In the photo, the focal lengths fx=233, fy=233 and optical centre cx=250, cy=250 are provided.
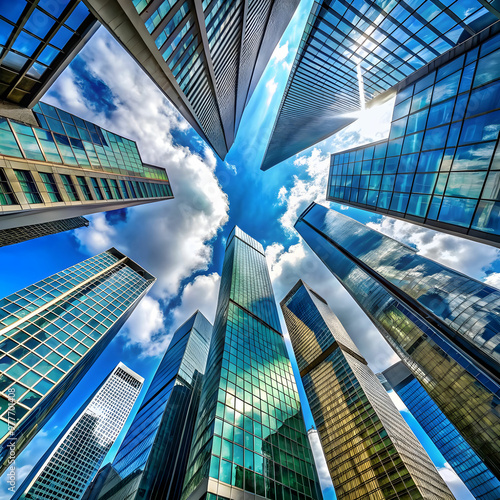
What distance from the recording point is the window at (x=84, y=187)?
2852cm

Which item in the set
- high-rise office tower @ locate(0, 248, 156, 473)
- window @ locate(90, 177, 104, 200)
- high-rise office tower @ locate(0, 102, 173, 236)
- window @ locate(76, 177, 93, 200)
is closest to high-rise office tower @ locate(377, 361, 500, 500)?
high-rise office tower @ locate(0, 248, 156, 473)

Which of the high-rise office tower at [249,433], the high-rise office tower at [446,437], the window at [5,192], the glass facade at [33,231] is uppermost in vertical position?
the window at [5,192]

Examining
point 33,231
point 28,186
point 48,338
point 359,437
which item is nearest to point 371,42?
point 28,186

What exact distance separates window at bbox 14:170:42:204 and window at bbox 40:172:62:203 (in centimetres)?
134

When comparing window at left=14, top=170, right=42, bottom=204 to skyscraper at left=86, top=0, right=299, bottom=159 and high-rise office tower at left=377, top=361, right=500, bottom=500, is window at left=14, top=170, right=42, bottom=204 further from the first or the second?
high-rise office tower at left=377, top=361, right=500, bottom=500

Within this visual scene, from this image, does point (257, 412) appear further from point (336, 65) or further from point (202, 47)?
point (336, 65)

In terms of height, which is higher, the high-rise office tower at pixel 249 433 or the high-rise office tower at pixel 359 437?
the high-rise office tower at pixel 249 433

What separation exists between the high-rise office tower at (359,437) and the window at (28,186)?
69423 mm

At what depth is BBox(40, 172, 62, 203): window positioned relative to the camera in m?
23.5

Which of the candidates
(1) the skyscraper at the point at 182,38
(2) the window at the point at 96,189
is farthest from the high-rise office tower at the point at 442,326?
(2) the window at the point at 96,189

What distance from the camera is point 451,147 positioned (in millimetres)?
14883

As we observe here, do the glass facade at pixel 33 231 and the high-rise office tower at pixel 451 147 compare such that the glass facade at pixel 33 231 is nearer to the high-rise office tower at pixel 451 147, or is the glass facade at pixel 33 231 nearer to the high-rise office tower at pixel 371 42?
the high-rise office tower at pixel 371 42

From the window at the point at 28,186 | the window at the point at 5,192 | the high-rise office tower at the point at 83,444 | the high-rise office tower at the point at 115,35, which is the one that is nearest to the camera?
the high-rise office tower at the point at 115,35

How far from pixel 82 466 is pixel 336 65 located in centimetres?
18575
